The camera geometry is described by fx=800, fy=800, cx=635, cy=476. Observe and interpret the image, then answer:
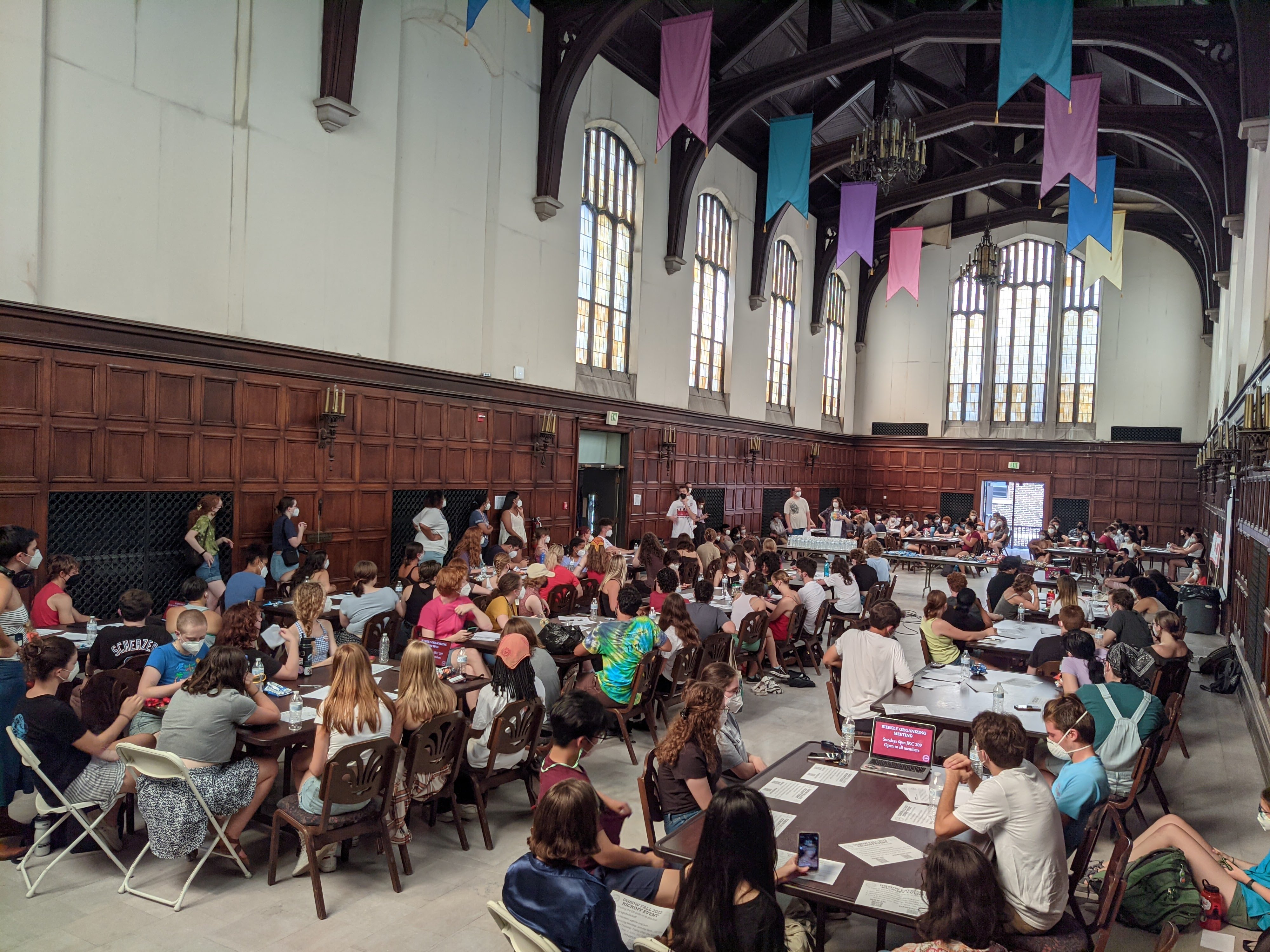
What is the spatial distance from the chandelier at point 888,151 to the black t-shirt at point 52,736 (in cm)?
1233

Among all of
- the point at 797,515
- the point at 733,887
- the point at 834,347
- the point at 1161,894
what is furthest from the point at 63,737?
the point at 834,347

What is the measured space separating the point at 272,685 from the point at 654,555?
255 inches

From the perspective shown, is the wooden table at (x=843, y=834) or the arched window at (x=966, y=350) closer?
the wooden table at (x=843, y=834)

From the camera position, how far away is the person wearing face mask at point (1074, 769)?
3744 mm

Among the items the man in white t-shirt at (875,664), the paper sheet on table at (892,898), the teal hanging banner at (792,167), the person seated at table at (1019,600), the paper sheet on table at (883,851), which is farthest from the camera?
the teal hanging banner at (792,167)

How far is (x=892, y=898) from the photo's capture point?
9.78ft

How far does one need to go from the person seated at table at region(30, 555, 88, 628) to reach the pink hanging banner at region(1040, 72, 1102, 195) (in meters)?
14.3

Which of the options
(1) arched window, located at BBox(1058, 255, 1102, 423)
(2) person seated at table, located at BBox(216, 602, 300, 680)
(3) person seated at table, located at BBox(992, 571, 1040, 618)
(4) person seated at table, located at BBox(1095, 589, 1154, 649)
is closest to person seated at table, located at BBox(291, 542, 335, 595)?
(2) person seated at table, located at BBox(216, 602, 300, 680)

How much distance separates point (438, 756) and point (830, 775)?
2.19 metres

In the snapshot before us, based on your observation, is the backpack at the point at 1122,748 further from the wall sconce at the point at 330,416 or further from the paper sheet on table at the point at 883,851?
the wall sconce at the point at 330,416

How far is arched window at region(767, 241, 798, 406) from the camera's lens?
21891mm

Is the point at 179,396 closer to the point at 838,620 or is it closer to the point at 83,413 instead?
the point at 83,413

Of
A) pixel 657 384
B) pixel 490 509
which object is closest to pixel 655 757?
pixel 490 509

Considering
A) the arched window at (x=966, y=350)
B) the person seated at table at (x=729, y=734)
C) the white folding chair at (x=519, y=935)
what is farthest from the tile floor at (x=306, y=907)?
the arched window at (x=966, y=350)
